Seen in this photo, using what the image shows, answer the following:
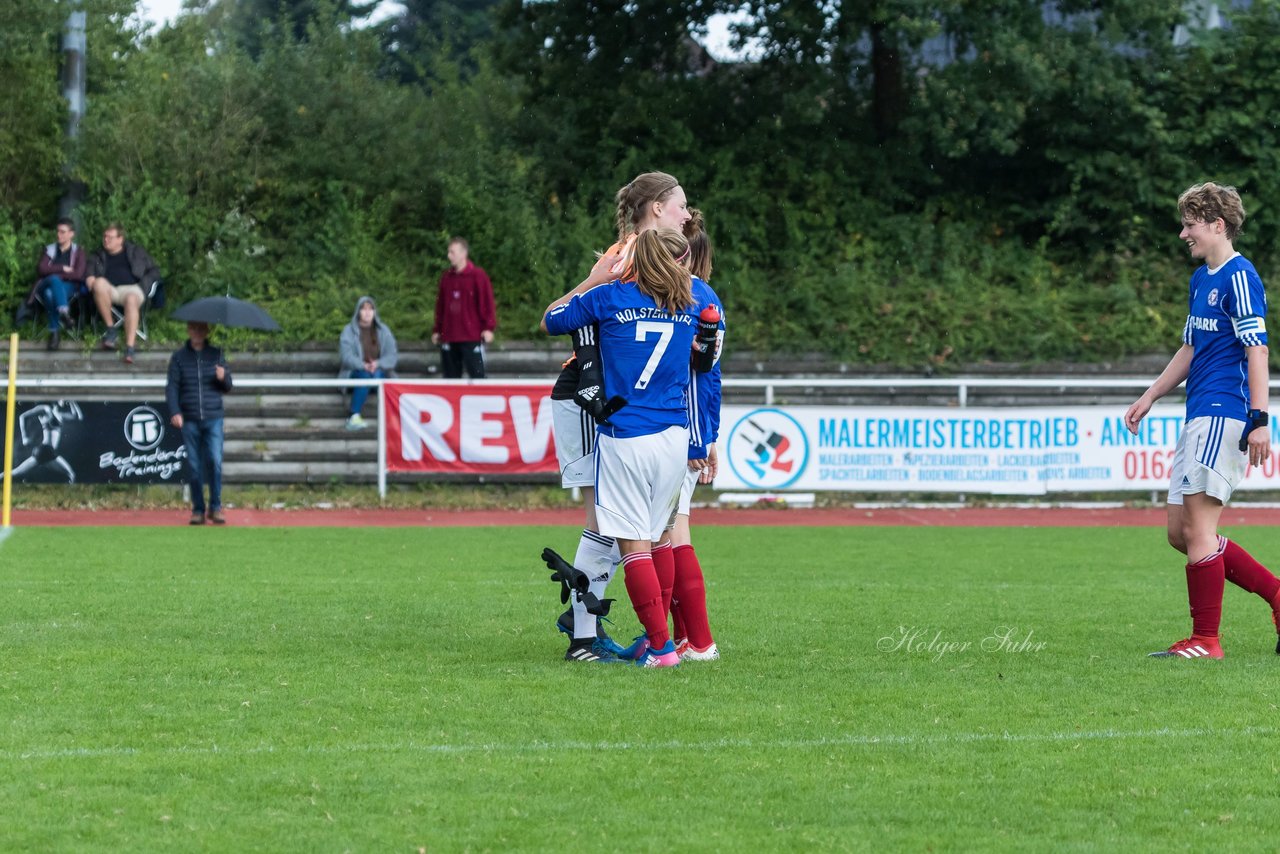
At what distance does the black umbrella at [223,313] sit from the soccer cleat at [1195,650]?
11.3 meters

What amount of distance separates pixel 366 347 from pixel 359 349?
0.12 metres

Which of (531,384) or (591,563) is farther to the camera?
(531,384)

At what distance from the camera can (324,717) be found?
6160 mm

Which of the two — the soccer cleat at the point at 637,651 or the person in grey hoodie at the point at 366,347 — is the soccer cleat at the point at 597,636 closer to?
the soccer cleat at the point at 637,651

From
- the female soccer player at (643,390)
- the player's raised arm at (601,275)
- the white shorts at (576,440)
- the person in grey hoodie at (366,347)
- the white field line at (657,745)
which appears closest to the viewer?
the white field line at (657,745)

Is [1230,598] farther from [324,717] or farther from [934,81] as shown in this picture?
[934,81]

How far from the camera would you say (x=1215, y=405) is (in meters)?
7.47

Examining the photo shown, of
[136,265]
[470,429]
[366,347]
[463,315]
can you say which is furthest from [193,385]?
[136,265]

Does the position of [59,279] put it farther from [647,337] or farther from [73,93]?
[647,337]

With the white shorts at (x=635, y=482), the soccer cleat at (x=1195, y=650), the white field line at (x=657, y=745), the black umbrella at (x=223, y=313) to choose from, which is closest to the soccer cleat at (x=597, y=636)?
the white shorts at (x=635, y=482)

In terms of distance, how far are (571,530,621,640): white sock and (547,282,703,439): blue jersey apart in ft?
1.94

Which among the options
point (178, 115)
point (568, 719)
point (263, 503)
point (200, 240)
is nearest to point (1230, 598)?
point (568, 719)

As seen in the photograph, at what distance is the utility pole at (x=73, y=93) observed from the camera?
77.1 feet

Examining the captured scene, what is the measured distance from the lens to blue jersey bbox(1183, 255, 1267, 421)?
739 centimetres
